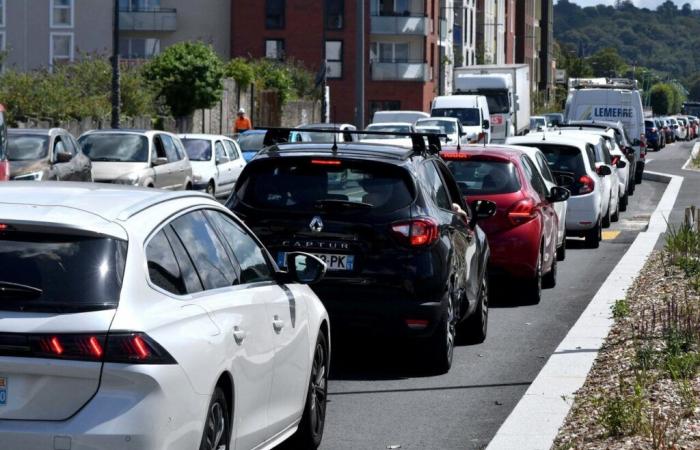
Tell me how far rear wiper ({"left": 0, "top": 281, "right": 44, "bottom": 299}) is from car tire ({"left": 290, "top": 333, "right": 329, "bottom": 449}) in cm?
250

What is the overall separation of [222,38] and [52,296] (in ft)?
247

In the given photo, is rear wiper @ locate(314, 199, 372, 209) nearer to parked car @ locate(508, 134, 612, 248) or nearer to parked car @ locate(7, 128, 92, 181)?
parked car @ locate(508, 134, 612, 248)

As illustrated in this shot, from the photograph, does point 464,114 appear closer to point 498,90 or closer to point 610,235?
point 498,90

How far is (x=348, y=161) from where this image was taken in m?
10.3

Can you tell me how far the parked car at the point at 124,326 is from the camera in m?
5.19

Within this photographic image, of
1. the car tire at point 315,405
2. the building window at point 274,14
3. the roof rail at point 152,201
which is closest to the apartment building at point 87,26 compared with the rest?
the building window at point 274,14

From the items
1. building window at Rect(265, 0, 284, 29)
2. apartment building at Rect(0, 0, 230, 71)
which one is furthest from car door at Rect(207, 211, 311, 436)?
building window at Rect(265, 0, 284, 29)

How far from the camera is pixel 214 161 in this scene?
1264 inches

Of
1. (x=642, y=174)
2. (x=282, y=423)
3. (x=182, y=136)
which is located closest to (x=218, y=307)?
(x=282, y=423)

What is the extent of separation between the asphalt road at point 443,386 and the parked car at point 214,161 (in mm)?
16676

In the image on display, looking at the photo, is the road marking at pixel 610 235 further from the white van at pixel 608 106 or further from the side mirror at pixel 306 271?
the white van at pixel 608 106

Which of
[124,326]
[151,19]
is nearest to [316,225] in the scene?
[124,326]

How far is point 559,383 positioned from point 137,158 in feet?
60.3

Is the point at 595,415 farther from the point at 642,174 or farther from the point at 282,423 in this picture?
the point at 642,174
